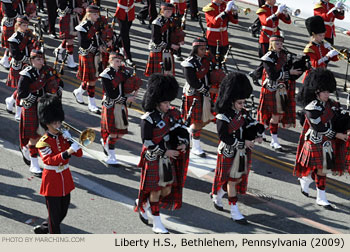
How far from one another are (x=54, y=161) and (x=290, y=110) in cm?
553

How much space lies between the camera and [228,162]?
10.5m

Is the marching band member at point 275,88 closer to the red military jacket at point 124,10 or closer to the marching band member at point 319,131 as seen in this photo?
the marching band member at point 319,131

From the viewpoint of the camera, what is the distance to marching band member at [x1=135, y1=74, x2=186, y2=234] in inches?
391

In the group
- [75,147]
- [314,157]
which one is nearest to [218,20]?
[314,157]

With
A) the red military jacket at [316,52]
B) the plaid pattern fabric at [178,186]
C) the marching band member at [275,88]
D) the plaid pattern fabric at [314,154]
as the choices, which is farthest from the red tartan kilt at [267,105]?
the plaid pattern fabric at [178,186]

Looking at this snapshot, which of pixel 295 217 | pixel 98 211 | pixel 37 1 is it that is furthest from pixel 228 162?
pixel 37 1

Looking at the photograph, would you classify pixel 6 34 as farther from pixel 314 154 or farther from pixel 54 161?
pixel 314 154

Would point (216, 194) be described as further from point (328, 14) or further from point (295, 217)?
point (328, 14)

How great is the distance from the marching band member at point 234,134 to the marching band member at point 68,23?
23.5 ft

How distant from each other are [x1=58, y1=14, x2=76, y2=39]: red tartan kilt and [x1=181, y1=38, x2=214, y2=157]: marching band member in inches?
198

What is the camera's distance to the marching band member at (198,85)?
12.5 metres

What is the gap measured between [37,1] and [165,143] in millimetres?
12405

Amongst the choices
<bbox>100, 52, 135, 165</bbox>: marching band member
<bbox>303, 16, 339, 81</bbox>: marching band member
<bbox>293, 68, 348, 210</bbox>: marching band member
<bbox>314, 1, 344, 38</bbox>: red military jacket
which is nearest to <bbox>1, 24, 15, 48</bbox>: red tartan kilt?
<bbox>100, 52, 135, 165</bbox>: marching band member

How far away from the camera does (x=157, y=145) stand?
9.95 m
